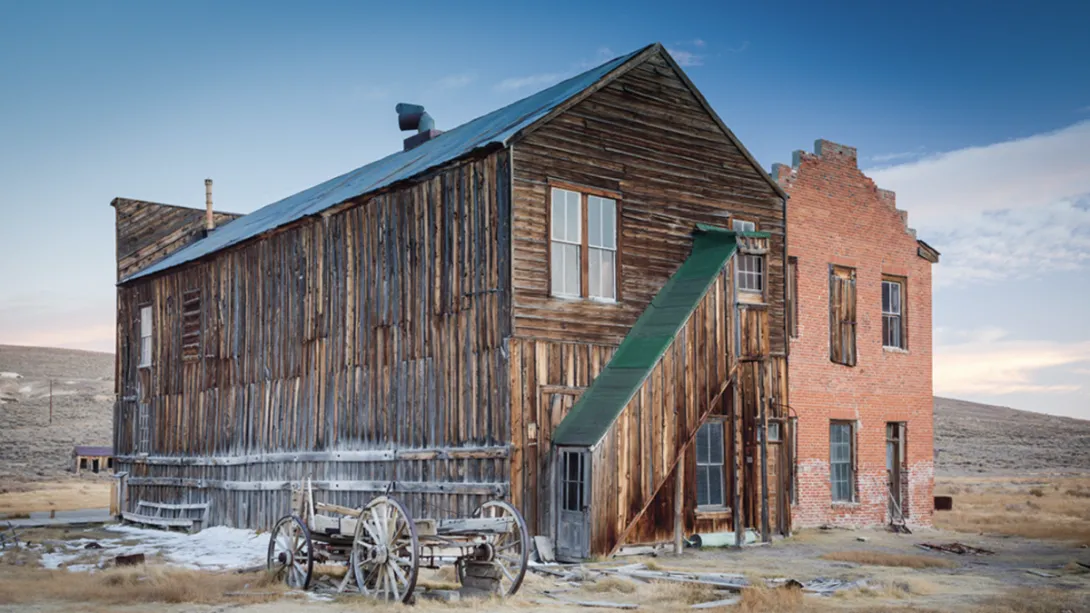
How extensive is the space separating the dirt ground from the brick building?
362 cm

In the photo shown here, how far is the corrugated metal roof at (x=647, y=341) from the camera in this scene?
17391 millimetres

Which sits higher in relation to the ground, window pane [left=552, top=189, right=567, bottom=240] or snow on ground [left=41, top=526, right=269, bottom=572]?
window pane [left=552, top=189, right=567, bottom=240]

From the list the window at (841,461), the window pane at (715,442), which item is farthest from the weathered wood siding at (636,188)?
the window at (841,461)

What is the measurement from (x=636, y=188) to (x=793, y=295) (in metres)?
7.11

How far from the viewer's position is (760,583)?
14.4 m

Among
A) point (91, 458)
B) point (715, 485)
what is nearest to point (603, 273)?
point (715, 485)

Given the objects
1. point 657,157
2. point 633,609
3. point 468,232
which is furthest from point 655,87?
point 633,609

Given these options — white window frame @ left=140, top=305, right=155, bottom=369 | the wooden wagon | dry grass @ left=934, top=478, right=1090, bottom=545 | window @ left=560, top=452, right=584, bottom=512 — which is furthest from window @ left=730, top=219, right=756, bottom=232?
white window frame @ left=140, top=305, right=155, bottom=369

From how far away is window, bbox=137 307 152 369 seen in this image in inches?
1189

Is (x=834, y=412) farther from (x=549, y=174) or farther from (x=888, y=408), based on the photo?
(x=549, y=174)

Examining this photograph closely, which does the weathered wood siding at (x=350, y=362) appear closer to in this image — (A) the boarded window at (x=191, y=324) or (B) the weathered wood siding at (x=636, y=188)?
(A) the boarded window at (x=191, y=324)

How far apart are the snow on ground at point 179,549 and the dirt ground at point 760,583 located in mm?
984

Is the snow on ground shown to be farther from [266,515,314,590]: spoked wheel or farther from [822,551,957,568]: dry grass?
[822,551,957,568]: dry grass

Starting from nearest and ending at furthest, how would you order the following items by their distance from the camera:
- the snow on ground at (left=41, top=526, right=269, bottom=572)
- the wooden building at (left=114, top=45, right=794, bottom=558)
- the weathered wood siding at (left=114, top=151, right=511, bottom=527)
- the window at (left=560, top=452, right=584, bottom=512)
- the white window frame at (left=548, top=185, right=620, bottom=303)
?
the window at (left=560, top=452, right=584, bottom=512)
the wooden building at (left=114, top=45, right=794, bottom=558)
the weathered wood siding at (left=114, top=151, right=511, bottom=527)
the white window frame at (left=548, top=185, right=620, bottom=303)
the snow on ground at (left=41, top=526, right=269, bottom=572)
